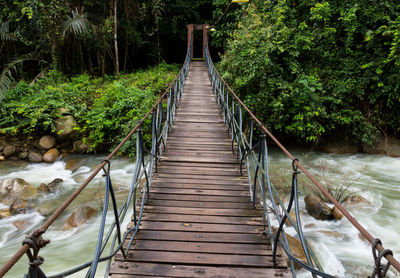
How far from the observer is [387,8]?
7867 mm

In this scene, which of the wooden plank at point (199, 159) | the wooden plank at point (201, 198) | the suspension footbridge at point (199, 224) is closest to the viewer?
the suspension footbridge at point (199, 224)

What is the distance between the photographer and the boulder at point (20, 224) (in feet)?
16.5

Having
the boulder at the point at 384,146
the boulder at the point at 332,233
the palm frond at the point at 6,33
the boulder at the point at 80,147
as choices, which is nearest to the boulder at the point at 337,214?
the boulder at the point at 332,233

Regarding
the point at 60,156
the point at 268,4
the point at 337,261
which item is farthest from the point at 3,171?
the point at 268,4

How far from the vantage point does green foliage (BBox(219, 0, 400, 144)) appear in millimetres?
7801

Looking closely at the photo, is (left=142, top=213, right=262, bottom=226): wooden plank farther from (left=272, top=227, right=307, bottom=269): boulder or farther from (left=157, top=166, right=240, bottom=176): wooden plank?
(left=272, top=227, right=307, bottom=269): boulder

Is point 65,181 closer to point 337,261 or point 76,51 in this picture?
point 337,261

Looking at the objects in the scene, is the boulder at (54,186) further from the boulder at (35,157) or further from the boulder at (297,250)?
the boulder at (297,250)

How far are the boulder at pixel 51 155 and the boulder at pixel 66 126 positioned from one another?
0.57 meters

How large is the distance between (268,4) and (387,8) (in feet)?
12.6

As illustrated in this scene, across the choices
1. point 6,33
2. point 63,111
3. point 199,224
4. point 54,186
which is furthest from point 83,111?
point 199,224

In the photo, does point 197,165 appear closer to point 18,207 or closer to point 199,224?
point 199,224

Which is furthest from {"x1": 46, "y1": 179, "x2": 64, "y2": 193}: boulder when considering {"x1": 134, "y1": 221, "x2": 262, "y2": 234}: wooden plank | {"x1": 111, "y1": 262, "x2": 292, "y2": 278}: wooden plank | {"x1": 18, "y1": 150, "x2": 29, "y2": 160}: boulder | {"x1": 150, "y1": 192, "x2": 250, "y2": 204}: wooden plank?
{"x1": 111, "y1": 262, "x2": 292, "y2": 278}: wooden plank

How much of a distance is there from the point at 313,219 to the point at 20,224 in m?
6.07
